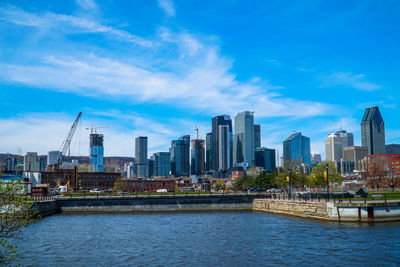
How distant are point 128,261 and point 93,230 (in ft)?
65.0

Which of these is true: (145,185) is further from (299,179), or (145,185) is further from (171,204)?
(171,204)

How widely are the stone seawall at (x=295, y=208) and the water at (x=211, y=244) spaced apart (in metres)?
2.25

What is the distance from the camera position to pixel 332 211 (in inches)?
2110

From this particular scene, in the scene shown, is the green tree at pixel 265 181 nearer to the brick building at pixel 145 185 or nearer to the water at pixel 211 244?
the brick building at pixel 145 185

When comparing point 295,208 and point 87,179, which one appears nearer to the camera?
point 295,208

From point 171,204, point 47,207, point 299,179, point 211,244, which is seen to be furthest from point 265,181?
point 211,244

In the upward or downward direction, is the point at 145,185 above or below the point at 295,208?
above

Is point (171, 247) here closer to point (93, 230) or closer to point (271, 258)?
point (271, 258)

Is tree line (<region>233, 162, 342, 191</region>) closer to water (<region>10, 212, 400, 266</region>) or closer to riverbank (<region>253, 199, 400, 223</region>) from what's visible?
riverbank (<region>253, 199, 400, 223</region>)

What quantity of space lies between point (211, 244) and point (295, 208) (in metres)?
29.3

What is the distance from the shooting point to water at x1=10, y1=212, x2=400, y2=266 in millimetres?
32312

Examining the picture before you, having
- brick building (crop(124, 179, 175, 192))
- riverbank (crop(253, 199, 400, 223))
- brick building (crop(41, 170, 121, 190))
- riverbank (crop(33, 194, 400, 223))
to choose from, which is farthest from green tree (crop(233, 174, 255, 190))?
riverbank (crop(253, 199, 400, 223))

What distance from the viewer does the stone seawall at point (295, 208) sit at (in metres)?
56.3

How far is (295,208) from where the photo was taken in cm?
6475
